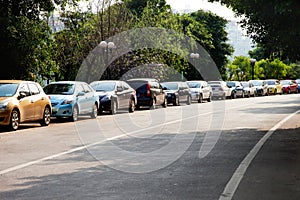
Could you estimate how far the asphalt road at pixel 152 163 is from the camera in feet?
24.4

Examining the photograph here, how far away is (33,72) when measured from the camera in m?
26.0

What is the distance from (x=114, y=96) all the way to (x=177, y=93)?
10.4m

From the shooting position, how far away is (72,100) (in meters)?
21.1

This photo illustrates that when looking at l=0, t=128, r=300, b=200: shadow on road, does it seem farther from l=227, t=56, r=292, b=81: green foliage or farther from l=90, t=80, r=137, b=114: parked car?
l=227, t=56, r=292, b=81: green foliage

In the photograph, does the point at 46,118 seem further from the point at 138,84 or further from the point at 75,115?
the point at 138,84

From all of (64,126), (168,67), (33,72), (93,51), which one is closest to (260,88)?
(168,67)

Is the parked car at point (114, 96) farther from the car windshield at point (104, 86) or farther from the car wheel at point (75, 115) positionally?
the car wheel at point (75, 115)

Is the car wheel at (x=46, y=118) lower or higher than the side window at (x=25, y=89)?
lower

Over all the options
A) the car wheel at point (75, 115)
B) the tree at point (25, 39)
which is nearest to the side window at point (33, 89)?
the car wheel at point (75, 115)

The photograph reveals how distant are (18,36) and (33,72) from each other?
7.26ft

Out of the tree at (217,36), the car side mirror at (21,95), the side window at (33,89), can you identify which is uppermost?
the tree at (217,36)

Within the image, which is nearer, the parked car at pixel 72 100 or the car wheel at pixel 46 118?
the car wheel at pixel 46 118

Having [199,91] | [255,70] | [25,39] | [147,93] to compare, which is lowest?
[199,91]

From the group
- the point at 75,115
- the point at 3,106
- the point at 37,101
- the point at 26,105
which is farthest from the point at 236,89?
the point at 3,106
